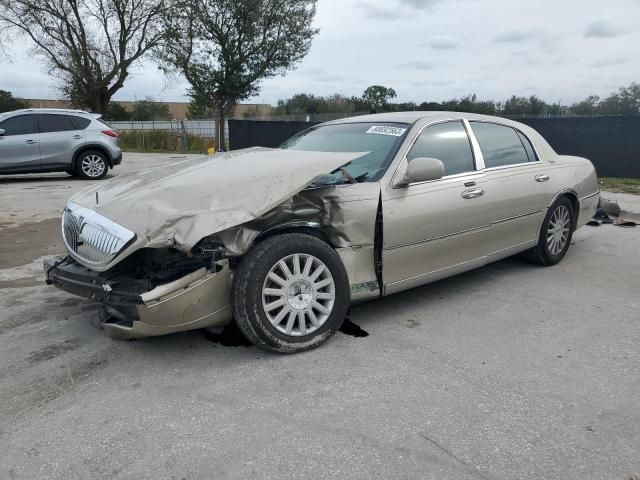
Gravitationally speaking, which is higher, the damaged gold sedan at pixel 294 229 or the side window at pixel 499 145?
the side window at pixel 499 145

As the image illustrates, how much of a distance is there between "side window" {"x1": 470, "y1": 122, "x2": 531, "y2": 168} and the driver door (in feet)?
0.64

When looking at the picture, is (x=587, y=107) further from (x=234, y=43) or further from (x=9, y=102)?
(x=9, y=102)

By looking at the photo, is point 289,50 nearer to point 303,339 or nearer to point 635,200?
point 635,200

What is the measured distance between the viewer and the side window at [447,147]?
14.3ft

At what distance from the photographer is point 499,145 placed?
5.05 metres

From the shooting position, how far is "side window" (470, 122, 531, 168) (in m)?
A: 4.86

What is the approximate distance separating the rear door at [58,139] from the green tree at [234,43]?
14.9m

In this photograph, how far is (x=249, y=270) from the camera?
10.8 ft

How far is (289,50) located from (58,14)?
15293 millimetres

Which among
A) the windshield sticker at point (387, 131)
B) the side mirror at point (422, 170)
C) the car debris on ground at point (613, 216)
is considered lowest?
the car debris on ground at point (613, 216)

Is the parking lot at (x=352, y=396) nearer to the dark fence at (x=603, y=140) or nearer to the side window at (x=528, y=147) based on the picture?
the side window at (x=528, y=147)

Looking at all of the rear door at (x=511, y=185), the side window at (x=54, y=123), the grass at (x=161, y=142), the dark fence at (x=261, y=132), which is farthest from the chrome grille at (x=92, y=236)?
the grass at (x=161, y=142)

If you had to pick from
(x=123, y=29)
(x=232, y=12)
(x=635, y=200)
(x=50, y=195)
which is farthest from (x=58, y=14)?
(x=635, y=200)

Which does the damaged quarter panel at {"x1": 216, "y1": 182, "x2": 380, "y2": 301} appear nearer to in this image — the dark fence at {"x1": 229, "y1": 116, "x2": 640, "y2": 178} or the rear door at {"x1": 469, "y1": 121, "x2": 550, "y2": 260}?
the rear door at {"x1": 469, "y1": 121, "x2": 550, "y2": 260}
